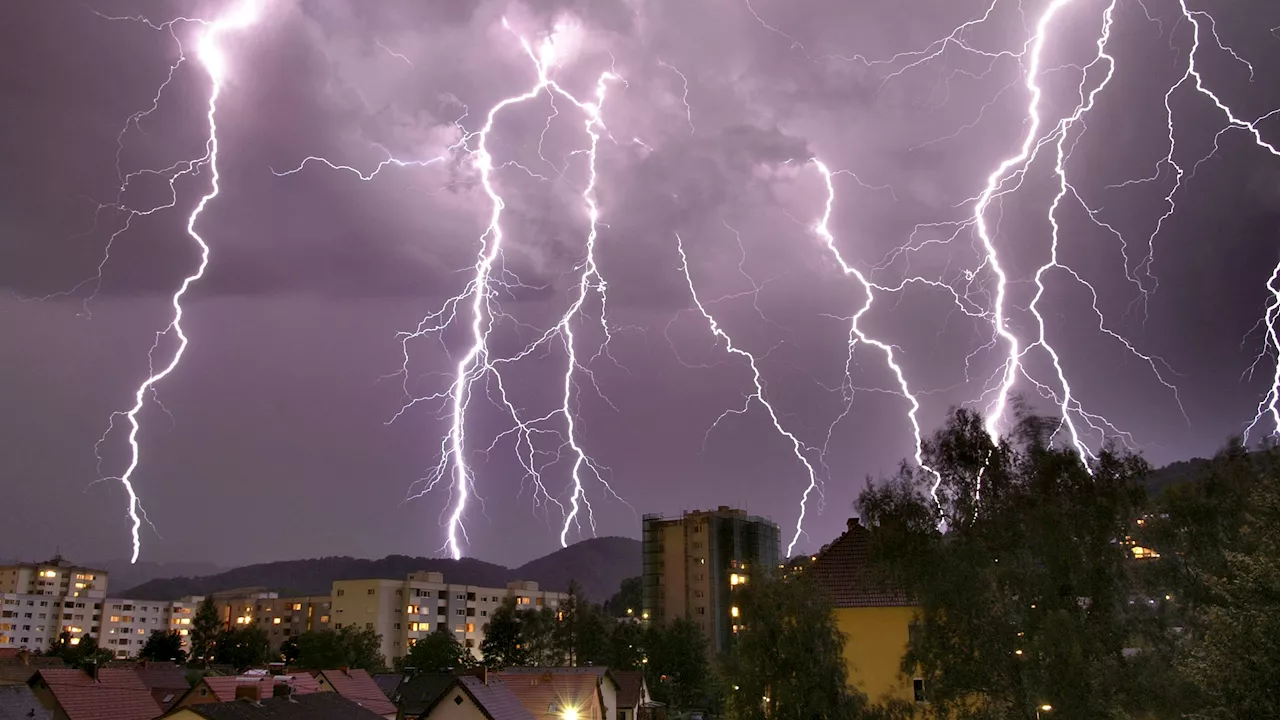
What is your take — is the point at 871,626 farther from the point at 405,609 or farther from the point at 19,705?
the point at 405,609

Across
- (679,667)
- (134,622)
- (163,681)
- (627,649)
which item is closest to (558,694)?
(163,681)

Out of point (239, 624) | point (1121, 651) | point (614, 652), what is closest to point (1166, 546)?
point (1121, 651)

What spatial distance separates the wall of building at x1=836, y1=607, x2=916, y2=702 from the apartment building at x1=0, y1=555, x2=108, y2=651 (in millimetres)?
80231

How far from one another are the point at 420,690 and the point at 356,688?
489cm

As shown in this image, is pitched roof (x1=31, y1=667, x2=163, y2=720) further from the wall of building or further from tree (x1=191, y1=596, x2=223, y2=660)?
tree (x1=191, y1=596, x2=223, y2=660)

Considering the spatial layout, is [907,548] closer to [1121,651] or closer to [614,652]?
[1121,651]

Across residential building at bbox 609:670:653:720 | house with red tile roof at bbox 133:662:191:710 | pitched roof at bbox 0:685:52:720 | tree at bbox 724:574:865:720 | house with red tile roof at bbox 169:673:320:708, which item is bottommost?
residential building at bbox 609:670:653:720

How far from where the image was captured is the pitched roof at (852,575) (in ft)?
63.8

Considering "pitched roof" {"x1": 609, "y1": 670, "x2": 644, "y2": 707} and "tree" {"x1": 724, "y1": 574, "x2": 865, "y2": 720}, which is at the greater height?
"tree" {"x1": 724, "y1": 574, "x2": 865, "y2": 720}

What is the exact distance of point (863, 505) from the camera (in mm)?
16688

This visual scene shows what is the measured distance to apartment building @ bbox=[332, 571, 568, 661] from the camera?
70.1 meters

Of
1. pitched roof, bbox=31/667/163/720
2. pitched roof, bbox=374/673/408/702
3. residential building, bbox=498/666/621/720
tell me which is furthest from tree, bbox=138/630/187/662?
pitched roof, bbox=31/667/163/720

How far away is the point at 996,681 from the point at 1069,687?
3.53 ft

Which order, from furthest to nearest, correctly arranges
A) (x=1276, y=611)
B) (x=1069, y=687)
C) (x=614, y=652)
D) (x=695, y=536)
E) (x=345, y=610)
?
(x=345, y=610) → (x=695, y=536) → (x=614, y=652) → (x=1069, y=687) → (x=1276, y=611)
